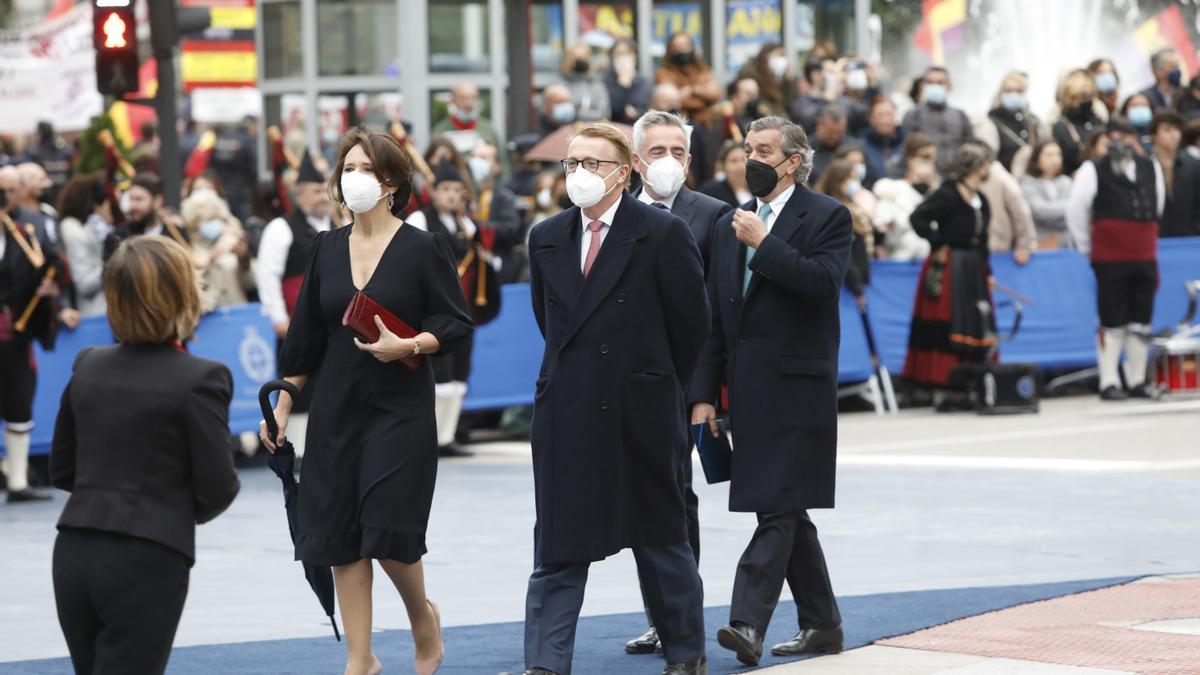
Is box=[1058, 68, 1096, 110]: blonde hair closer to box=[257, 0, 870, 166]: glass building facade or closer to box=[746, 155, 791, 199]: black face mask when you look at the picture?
box=[257, 0, 870, 166]: glass building facade

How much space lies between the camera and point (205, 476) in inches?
218

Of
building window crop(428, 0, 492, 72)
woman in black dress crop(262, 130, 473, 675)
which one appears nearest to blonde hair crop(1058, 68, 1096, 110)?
building window crop(428, 0, 492, 72)

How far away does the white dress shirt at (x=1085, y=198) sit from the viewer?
18.3m

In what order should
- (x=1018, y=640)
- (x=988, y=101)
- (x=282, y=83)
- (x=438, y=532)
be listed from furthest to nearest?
1. (x=988, y=101)
2. (x=282, y=83)
3. (x=438, y=532)
4. (x=1018, y=640)

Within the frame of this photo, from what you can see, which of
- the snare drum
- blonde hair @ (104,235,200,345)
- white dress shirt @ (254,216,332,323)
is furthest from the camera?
the snare drum

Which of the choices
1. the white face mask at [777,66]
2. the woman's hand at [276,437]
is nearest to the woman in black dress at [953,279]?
the white face mask at [777,66]

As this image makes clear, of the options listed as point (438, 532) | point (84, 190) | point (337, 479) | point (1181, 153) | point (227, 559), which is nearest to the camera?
point (337, 479)

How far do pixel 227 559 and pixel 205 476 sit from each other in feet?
18.1

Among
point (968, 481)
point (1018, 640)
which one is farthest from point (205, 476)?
point (968, 481)

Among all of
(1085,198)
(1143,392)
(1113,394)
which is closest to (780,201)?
(1085,198)

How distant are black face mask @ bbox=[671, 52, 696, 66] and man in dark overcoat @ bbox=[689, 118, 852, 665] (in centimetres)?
1176

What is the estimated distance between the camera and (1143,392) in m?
18.6

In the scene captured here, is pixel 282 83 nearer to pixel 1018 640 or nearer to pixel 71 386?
pixel 1018 640

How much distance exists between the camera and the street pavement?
941 centimetres
